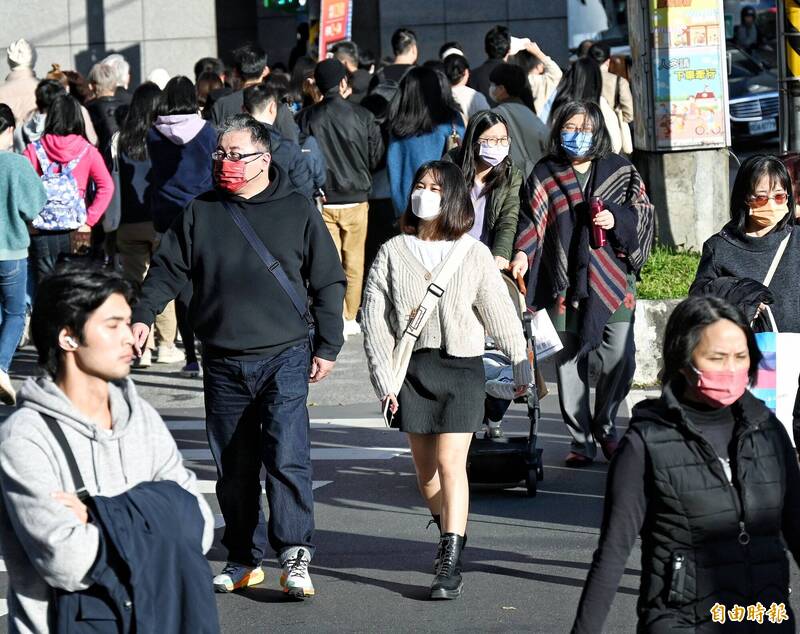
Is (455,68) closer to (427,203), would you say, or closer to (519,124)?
(519,124)

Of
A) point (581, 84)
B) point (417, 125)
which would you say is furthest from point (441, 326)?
point (581, 84)

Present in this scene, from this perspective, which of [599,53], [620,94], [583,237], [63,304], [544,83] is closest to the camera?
[63,304]

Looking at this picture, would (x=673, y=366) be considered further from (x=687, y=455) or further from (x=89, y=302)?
(x=89, y=302)

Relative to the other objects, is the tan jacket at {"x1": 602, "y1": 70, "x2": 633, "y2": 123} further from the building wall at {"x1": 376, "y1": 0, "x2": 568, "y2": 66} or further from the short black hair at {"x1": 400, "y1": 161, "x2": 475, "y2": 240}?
the building wall at {"x1": 376, "y1": 0, "x2": 568, "y2": 66}

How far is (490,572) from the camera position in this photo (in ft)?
21.3

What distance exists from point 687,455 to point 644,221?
163 inches

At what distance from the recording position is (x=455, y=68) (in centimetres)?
1265

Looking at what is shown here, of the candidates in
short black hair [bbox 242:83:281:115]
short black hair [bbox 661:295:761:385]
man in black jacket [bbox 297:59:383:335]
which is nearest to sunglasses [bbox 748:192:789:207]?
short black hair [bbox 661:295:761:385]

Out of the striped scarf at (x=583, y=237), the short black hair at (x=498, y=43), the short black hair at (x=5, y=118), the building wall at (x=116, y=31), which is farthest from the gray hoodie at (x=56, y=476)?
the building wall at (x=116, y=31)

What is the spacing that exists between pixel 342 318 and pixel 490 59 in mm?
8026

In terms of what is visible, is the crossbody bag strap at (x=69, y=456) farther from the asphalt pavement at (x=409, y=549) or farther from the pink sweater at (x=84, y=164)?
the pink sweater at (x=84, y=164)

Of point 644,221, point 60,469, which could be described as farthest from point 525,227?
point 60,469

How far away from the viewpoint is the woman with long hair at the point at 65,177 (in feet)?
35.9

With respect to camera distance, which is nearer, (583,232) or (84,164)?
(583,232)
